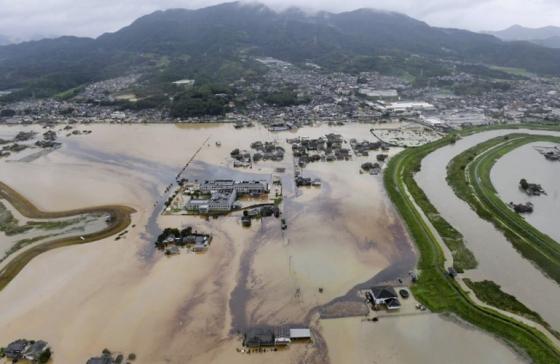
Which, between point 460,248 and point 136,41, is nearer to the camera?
point 460,248

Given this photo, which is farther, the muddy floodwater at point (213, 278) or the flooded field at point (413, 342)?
the muddy floodwater at point (213, 278)

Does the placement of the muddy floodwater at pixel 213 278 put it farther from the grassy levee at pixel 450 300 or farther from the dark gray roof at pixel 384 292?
the dark gray roof at pixel 384 292

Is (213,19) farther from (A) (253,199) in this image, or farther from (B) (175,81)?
(A) (253,199)

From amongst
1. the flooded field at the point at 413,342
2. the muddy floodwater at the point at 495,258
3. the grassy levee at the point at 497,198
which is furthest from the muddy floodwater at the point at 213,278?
the grassy levee at the point at 497,198

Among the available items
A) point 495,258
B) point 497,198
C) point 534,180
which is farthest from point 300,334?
point 534,180

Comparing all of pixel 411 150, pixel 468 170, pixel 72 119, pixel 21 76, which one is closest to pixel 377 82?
pixel 411 150

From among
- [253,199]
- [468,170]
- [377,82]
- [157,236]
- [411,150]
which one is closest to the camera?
[157,236]
